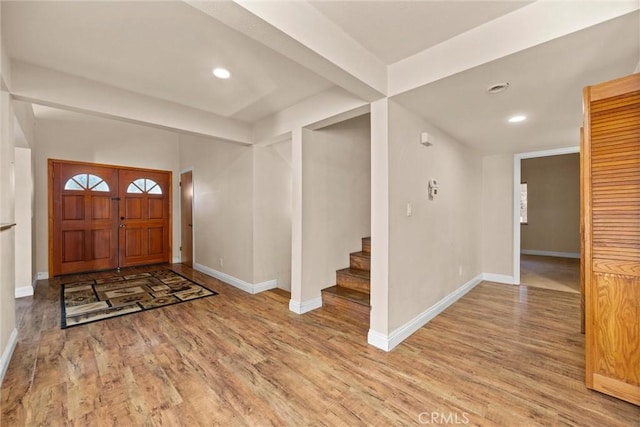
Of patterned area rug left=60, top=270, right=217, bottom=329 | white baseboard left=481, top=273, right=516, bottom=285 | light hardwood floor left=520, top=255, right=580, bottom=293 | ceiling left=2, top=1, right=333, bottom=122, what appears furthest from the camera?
white baseboard left=481, top=273, right=516, bottom=285

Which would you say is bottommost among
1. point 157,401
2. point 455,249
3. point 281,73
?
point 157,401

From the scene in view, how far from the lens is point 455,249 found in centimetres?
372

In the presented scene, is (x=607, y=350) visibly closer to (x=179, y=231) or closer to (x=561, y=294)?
(x=561, y=294)

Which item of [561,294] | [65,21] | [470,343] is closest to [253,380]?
[470,343]

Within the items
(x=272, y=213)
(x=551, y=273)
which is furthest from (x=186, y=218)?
(x=551, y=273)

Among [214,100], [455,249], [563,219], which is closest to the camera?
[214,100]

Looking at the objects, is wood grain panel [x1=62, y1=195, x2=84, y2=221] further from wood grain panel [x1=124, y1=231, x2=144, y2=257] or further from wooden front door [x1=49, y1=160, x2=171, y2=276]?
wood grain panel [x1=124, y1=231, x2=144, y2=257]

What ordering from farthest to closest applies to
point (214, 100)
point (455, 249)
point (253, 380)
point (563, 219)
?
point (563, 219) → point (455, 249) → point (214, 100) → point (253, 380)

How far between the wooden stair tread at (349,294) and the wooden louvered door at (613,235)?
1814 millimetres

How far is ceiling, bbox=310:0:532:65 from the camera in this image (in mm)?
1656

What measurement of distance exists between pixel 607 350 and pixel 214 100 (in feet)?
13.2

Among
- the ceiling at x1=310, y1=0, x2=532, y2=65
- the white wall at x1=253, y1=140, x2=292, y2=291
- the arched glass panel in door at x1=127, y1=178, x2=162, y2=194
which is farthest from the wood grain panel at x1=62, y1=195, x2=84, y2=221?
the ceiling at x1=310, y1=0, x2=532, y2=65

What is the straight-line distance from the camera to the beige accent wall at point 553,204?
6797 mm

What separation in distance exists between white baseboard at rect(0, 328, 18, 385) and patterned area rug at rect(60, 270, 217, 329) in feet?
1.48
